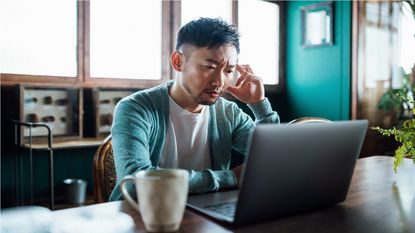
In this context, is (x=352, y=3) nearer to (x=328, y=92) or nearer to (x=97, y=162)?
(x=328, y=92)

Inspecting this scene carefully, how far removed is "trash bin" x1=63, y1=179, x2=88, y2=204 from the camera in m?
3.12

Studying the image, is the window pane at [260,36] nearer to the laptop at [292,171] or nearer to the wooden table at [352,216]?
the wooden table at [352,216]

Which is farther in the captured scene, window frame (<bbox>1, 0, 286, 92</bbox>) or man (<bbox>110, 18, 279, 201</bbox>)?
window frame (<bbox>1, 0, 286, 92</bbox>)

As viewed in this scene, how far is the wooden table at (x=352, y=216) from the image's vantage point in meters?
0.71

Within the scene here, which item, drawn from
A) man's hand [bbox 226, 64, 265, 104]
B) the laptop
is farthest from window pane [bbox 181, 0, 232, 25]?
the laptop

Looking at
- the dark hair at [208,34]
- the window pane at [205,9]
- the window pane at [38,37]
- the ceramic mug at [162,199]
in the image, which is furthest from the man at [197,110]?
the window pane at [205,9]

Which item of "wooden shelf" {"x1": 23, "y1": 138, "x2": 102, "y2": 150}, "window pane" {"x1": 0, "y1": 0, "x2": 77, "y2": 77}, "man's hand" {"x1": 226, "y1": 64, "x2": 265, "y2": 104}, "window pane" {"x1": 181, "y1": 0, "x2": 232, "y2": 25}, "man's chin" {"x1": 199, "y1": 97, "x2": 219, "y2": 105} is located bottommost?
"wooden shelf" {"x1": 23, "y1": 138, "x2": 102, "y2": 150}

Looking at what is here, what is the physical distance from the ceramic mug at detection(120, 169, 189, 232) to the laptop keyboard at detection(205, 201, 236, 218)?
14 cm

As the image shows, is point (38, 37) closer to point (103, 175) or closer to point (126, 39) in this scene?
point (126, 39)

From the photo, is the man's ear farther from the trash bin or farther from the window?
the window

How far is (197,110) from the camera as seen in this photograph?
1.47 meters

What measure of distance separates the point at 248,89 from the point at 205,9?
9.59 feet

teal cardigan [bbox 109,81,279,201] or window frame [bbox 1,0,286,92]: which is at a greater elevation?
window frame [bbox 1,0,286,92]

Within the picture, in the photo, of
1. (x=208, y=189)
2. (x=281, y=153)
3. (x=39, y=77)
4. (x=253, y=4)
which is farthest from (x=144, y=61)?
(x=281, y=153)
